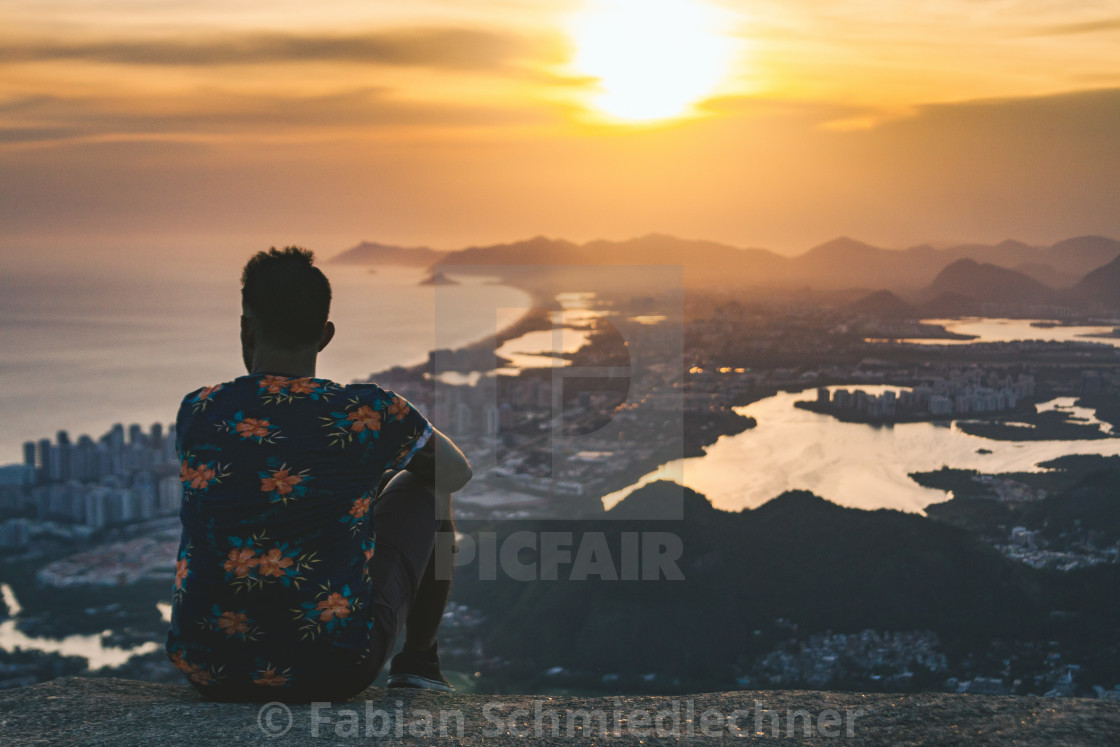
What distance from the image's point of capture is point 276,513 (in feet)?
5.75

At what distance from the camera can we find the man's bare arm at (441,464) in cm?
207

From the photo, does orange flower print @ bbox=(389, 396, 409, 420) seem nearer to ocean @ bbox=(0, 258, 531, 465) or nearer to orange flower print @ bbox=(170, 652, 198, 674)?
orange flower print @ bbox=(170, 652, 198, 674)

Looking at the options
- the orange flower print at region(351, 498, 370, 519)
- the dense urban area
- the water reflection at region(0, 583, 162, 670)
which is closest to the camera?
the orange flower print at region(351, 498, 370, 519)

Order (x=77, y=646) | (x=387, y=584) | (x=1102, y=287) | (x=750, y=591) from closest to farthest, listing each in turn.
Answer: (x=387, y=584), (x=750, y=591), (x=77, y=646), (x=1102, y=287)

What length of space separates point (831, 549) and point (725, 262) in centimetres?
1183

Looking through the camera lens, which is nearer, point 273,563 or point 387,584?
point 273,563

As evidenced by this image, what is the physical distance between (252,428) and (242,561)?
274 millimetres

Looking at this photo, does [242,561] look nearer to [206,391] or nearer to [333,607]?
[333,607]

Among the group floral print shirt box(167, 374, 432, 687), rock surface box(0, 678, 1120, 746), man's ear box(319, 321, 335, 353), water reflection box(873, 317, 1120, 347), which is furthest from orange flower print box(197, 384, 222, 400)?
water reflection box(873, 317, 1120, 347)

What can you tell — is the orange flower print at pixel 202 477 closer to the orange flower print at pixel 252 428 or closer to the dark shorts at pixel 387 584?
the orange flower print at pixel 252 428

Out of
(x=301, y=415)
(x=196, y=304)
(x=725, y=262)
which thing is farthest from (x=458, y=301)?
(x=196, y=304)

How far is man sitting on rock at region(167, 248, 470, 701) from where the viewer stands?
5.74 ft

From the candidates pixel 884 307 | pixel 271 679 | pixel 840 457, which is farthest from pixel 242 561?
pixel 884 307

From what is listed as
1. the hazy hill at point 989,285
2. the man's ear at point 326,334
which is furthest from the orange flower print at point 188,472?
the hazy hill at point 989,285
